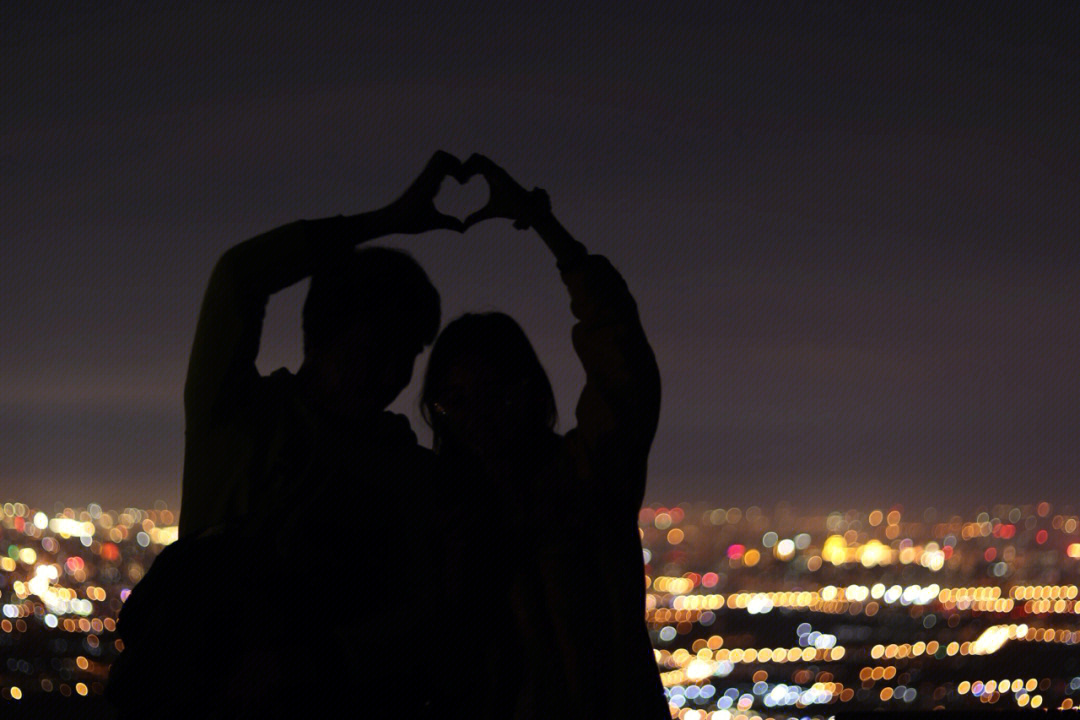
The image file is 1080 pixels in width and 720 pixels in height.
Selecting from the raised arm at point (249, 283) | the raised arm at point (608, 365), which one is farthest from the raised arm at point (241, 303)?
the raised arm at point (608, 365)

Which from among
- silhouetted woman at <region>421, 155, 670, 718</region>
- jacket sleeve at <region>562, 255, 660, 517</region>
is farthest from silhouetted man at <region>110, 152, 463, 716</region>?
jacket sleeve at <region>562, 255, 660, 517</region>

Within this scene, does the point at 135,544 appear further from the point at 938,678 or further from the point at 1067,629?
the point at 1067,629

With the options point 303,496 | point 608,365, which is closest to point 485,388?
point 608,365

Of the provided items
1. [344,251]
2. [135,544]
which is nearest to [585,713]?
[344,251]

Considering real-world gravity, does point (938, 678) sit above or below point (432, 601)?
above

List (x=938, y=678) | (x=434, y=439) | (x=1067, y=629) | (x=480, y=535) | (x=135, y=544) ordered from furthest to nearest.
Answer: (x=135, y=544), (x=1067, y=629), (x=938, y=678), (x=434, y=439), (x=480, y=535)

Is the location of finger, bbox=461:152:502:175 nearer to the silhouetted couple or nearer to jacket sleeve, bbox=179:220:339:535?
the silhouetted couple

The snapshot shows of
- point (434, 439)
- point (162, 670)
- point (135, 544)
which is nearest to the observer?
point (162, 670)

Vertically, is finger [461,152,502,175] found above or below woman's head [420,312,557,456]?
above
